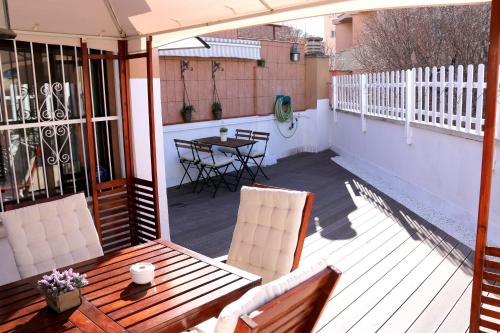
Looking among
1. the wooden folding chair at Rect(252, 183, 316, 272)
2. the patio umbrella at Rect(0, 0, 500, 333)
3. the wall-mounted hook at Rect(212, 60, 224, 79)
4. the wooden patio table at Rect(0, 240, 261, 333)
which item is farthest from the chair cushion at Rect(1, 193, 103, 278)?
the wall-mounted hook at Rect(212, 60, 224, 79)

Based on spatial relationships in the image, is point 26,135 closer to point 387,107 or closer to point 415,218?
point 415,218

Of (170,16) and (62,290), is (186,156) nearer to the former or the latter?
(170,16)

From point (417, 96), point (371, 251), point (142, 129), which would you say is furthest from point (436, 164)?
point (142, 129)

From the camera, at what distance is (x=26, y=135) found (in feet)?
13.6

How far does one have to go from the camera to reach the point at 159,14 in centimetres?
349

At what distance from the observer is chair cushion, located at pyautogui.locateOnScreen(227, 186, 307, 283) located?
2.83 meters

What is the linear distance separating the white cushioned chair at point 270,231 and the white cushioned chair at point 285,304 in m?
0.94

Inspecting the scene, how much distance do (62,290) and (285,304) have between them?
3.74ft

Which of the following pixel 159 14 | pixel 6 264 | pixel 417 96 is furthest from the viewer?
pixel 417 96

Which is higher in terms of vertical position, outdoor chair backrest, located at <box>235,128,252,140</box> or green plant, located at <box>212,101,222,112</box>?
green plant, located at <box>212,101,222,112</box>

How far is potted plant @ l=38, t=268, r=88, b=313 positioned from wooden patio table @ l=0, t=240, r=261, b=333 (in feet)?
0.12

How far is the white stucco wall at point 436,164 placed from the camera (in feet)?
17.5

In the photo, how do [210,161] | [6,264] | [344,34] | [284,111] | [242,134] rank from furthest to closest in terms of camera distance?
1. [344,34]
2. [284,111]
3. [242,134]
4. [210,161]
5. [6,264]

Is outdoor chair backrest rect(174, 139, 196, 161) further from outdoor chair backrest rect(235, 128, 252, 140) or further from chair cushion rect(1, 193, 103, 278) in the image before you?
chair cushion rect(1, 193, 103, 278)
